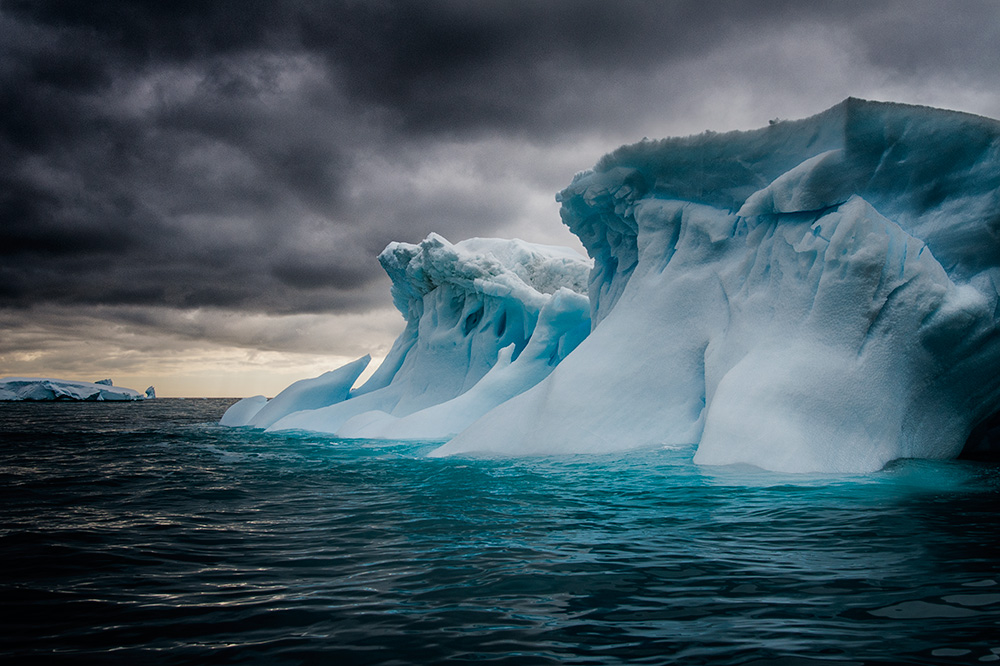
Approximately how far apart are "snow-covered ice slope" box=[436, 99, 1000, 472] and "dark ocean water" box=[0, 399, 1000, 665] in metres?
1.09

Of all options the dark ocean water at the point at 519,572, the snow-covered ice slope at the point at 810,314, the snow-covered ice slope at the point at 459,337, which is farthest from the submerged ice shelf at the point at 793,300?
the snow-covered ice slope at the point at 459,337

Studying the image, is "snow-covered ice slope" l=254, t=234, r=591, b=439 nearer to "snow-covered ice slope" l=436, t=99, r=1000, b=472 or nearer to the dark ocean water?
"snow-covered ice slope" l=436, t=99, r=1000, b=472

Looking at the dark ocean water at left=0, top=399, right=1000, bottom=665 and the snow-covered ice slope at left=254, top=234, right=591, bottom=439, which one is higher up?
the snow-covered ice slope at left=254, top=234, right=591, bottom=439

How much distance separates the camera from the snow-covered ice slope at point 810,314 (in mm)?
7160

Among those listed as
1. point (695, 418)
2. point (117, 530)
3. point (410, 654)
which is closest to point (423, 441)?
point (695, 418)

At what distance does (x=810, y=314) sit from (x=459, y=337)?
11.8 m

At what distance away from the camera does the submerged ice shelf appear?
7.18m

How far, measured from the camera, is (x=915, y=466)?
6875 millimetres

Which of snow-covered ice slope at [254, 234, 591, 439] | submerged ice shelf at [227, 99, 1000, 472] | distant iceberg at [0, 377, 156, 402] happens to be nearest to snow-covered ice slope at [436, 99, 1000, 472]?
submerged ice shelf at [227, 99, 1000, 472]

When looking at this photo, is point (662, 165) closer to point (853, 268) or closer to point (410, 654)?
point (853, 268)

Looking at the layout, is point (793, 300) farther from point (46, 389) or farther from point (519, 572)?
point (46, 389)

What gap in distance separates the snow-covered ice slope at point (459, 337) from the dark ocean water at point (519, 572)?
25.4 feet

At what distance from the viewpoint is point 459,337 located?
1825 centimetres

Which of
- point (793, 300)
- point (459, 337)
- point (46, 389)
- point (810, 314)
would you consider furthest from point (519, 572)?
point (46, 389)
